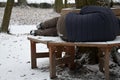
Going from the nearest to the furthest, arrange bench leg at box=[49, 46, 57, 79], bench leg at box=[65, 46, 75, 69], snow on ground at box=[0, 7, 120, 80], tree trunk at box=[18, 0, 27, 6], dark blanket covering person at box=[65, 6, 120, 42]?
dark blanket covering person at box=[65, 6, 120, 42] < bench leg at box=[49, 46, 57, 79] < snow on ground at box=[0, 7, 120, 80] < bench leg at box=[65, 46, 75, 69] < tree trunk at box=[18, 0, 27, 6]

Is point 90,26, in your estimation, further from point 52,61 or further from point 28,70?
point 28,70

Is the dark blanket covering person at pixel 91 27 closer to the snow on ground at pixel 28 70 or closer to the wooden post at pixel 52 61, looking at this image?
the wooden post at pixel 52 61

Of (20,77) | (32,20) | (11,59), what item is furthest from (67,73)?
(32,20)

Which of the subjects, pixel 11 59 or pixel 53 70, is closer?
pixel 53 70

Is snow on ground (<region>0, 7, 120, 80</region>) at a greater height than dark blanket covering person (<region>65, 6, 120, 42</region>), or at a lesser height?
lesser

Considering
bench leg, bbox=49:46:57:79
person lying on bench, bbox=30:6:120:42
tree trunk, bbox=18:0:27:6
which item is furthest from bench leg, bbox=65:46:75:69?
tree trunk, bbox=18:0:27:6

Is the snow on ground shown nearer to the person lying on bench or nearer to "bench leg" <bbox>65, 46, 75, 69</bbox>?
"bench leg" <bbox>65, 46, 75, 69</bbox>

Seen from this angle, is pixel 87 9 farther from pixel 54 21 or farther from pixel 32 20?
pixel 32 20

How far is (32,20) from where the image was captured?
17.5 m

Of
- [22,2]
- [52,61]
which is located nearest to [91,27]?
[52,61]

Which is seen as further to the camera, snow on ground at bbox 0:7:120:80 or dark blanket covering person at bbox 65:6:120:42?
snow on ground at bbox 0:7:120:80

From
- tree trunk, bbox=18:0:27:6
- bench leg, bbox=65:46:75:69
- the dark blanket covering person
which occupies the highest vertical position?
the dark blanket covering person

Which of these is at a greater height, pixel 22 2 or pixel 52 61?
pixel 52 61

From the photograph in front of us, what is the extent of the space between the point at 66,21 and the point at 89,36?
387 millimetres
